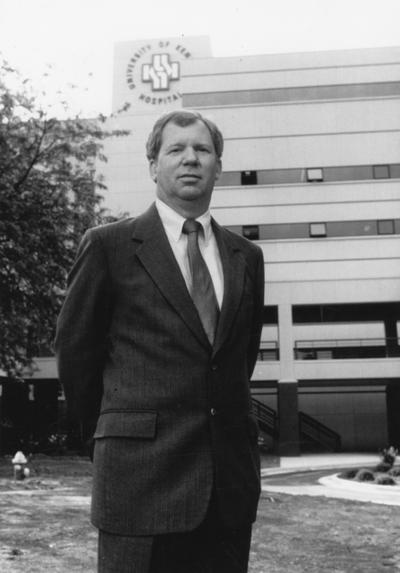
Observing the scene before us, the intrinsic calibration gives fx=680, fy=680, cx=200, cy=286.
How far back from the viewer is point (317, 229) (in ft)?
105

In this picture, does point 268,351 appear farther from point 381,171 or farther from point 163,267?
point 163,267

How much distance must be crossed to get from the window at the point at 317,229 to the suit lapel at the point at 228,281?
29.7 meters

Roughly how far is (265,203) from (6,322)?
61.4 feet

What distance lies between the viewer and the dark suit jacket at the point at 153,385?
7.70ft

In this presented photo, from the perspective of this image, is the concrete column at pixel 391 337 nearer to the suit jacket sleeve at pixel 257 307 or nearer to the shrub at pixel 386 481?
the shrub at pixel 386 481

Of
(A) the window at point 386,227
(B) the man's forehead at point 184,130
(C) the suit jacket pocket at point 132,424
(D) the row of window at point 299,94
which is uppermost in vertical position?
(D) the row of window at point 299,94

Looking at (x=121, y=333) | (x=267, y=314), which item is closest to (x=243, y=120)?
(x=267, y=314)

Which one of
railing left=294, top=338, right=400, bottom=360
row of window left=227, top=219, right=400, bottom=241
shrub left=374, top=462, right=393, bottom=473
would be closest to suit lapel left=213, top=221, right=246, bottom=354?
shrub left=374, top=462, right=393, bottom=473

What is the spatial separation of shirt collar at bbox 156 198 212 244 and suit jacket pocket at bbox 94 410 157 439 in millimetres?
715

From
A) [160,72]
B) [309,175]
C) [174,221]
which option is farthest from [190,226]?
[160,72]

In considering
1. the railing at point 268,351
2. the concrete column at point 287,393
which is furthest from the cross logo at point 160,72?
the concrete column at point 287,393

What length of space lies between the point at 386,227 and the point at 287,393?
357 inches

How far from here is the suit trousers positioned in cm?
228

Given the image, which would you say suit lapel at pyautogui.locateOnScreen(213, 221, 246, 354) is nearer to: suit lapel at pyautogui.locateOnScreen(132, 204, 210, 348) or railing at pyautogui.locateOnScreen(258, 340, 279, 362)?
suit lapel at pyautogui.locateOnScreen(132, 204, 210, 348)
